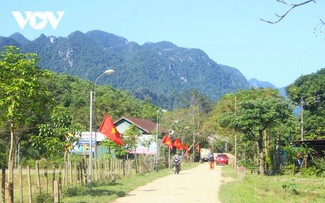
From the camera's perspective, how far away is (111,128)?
22703 mm

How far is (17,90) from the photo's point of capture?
490 inches

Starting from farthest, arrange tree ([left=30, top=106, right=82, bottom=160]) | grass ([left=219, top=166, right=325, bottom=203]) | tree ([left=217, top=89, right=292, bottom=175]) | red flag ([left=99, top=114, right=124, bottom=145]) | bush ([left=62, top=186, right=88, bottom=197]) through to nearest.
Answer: tree ([left=217, top=89, right=292, bottom=175]), red flag ([left=99, top=114, right=124, bottom=145]), bush ([left=62, top=186, right=88, bottom=197]), grass ([left=219, top=166, right=325, bottom=203]), tree ([left=30, top=106, right=82, bottom=160])

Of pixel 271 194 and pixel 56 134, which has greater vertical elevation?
pixel 56 134

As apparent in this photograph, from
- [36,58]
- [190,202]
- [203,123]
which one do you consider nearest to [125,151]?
[190,202]

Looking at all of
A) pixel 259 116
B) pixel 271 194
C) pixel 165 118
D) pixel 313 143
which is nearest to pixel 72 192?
pixel 271 194

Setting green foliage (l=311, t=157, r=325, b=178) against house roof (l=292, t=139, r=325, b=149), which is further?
house roof (l=292, t=139, r=325, b=149)

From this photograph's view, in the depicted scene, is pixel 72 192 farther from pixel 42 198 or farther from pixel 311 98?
pixel 311 98

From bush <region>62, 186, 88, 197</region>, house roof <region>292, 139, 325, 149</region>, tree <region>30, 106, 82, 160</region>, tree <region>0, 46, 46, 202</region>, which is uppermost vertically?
tree <region>0, 46, 46, 202</region>

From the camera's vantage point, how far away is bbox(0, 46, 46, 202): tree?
12.4m

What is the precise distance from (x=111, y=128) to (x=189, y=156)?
46418 mm

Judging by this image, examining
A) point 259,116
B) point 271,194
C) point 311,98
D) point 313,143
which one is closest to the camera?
point 271,194

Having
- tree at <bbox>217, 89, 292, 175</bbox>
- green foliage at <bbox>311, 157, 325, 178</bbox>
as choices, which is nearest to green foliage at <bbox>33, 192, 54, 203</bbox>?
tree at <bbox>217, 89, 292, 175</bbox>

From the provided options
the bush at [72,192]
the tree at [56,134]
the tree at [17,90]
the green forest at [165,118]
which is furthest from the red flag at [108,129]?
the tree at [17,90]

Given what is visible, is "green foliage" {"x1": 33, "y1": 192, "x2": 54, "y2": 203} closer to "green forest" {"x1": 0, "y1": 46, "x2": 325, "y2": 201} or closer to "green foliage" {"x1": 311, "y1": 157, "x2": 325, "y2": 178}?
"green forest" {"x1": 0, "y1": 46, "x2": 325, "y2": 201}
